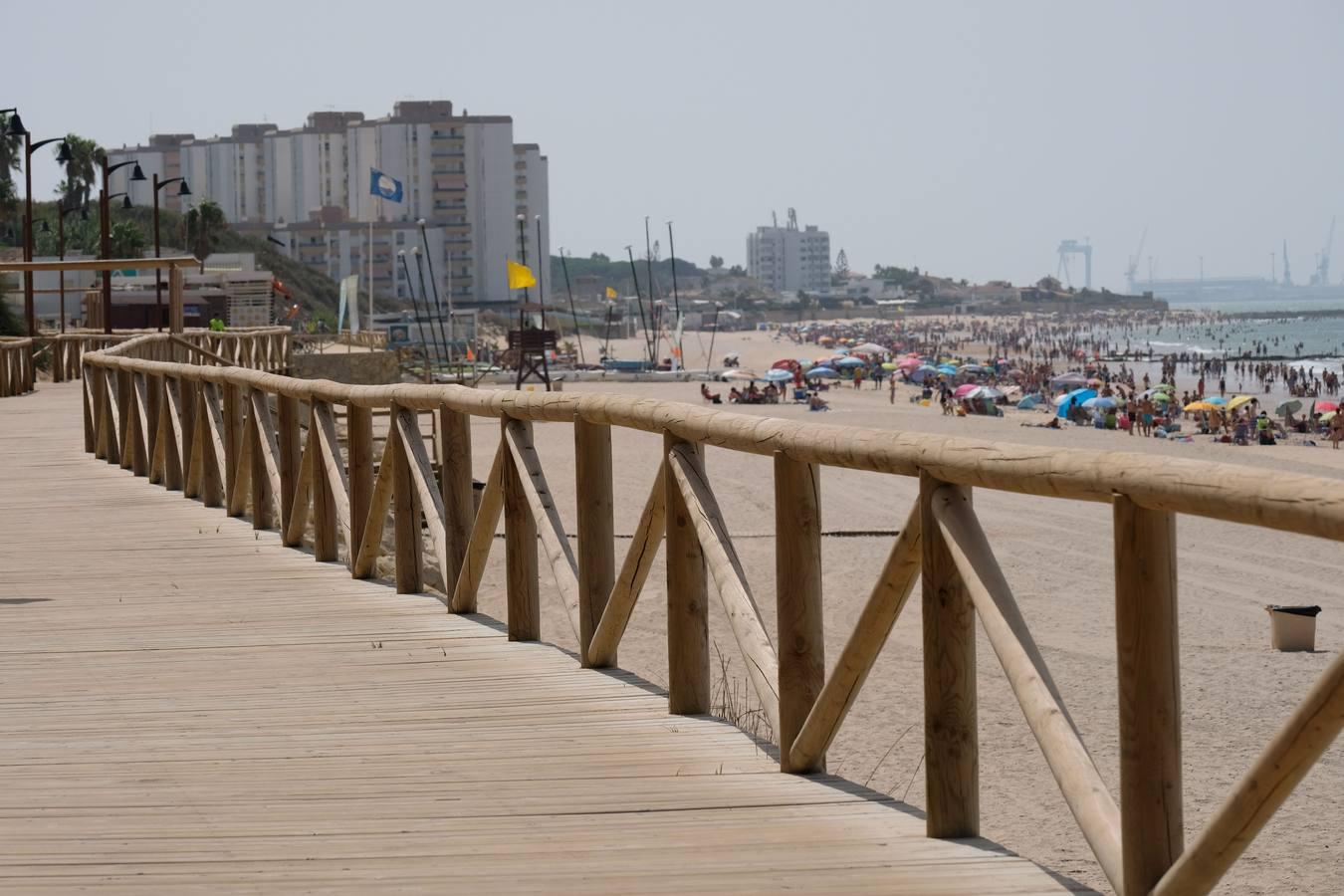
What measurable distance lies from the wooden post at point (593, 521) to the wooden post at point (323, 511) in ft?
9.26

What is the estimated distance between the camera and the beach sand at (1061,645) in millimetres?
8547

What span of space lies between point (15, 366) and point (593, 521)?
1994 centimetres

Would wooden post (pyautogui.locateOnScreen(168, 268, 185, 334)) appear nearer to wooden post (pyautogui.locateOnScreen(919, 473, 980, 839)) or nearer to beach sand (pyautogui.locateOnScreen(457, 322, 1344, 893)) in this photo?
beach sand (pyautogui.locateOnScreen(457, 322, 1344, 893))

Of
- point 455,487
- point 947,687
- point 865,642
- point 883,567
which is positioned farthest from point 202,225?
point 947,687

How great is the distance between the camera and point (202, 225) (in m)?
81.6

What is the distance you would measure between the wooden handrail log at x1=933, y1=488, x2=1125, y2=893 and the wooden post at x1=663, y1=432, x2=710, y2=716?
54.0 inches

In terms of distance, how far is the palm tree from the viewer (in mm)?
82312

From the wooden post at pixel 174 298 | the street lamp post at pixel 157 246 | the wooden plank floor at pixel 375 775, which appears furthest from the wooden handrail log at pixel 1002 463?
the street lamp post at pixel 157 246

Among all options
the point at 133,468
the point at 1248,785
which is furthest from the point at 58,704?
the point at 133,468

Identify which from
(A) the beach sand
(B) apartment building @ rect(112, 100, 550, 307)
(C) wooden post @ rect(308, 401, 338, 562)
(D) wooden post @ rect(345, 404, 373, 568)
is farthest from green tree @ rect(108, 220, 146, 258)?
(D) wooden post @ rect(345, 404, 373, 568)

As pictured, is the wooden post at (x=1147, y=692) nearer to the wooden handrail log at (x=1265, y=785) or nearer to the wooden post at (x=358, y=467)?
the wooden handrail log at (x=1265, y=785)

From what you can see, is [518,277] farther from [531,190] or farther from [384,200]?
[531,190]

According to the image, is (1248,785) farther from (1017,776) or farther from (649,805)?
(1017,776)

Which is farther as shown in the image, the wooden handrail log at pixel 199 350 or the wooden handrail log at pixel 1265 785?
the wooden handrail log at pixel 199 350
